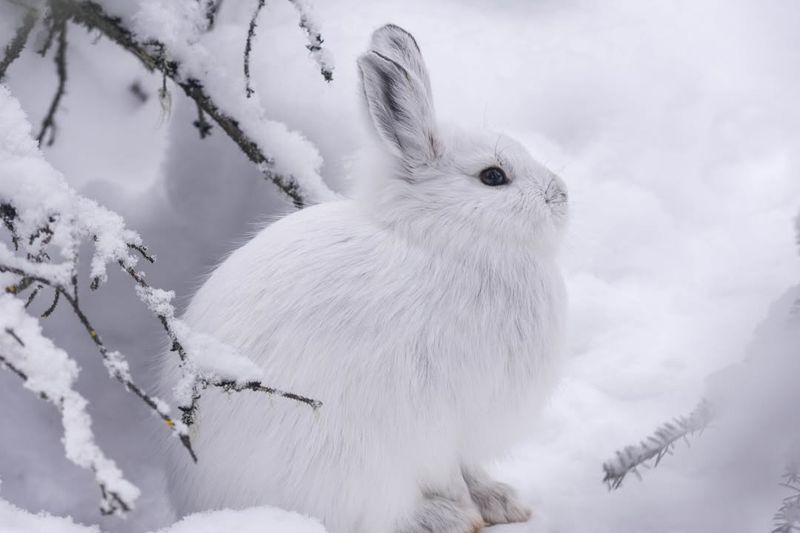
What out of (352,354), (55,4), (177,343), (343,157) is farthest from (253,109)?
(177,343)

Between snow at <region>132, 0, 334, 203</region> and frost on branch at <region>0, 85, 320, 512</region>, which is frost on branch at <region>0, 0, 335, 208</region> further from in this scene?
frost on branch at <region>0, 85, 320, 512</region>

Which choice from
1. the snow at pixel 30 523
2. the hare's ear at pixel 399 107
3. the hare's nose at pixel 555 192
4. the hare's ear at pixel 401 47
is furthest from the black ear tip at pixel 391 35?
the snow at pixel 30 523

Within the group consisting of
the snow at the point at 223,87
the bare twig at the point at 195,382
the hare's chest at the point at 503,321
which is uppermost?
the snow at the point at 223,87

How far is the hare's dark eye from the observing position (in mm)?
1983

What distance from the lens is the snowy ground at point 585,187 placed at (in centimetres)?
219

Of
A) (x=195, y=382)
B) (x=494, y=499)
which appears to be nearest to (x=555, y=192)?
(x=494, y=499)

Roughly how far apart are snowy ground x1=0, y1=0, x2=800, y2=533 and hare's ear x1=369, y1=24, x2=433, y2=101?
13cm

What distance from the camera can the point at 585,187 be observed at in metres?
2.95

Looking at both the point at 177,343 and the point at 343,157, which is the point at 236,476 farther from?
the point at 343,157

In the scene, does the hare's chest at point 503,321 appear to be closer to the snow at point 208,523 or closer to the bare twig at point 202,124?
the snow at point 208,523

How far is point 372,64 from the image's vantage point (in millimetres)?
1881

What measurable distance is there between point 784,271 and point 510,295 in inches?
46.0

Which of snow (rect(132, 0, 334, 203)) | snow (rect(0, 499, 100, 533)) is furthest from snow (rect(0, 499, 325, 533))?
snow (rect(132, 0, 334, 203))

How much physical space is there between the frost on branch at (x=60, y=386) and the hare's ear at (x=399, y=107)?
0.85 meters
